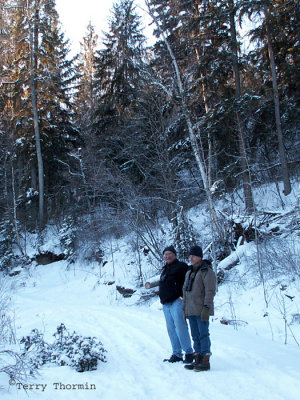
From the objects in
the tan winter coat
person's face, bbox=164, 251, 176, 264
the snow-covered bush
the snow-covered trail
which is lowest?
the snow-covered trail

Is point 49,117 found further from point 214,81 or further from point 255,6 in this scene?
point 255,6

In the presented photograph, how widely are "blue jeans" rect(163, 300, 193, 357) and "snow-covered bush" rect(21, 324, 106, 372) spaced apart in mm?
1148

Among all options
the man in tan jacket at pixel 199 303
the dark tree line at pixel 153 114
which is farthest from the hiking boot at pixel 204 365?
the dark tree line at pixel 153 114

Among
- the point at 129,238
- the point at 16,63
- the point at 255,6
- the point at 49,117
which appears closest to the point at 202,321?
the point at 129,238

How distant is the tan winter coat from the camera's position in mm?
4559

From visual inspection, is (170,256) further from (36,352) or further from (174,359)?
(36,352)

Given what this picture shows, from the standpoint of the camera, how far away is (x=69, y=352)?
5.16 m

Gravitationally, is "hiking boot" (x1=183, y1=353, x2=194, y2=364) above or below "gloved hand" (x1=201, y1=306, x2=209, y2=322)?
below

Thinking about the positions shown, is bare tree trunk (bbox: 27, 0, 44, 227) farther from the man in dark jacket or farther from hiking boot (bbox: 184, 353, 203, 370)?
hiking boot (bbox: 184, 353, 203, 370)

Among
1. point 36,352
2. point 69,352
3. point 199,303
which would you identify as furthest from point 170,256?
point 36,352

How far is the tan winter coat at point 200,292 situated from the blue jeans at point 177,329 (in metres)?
0.20

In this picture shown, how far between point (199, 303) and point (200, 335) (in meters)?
0.44

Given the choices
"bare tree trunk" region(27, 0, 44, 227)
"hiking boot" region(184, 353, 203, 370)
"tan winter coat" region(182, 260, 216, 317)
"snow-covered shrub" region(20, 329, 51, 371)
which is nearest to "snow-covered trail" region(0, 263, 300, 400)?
"hiking boot" region(184, 353, 203, 370)

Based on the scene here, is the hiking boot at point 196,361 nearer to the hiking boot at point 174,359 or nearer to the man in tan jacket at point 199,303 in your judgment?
the man in tan jacket at point 199,303
